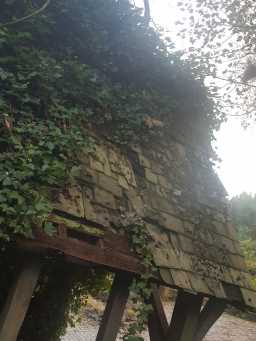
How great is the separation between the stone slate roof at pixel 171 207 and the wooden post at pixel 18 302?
486mm

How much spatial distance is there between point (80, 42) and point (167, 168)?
196 cm

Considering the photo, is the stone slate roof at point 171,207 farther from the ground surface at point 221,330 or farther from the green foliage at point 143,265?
the ground surface at point 221,330

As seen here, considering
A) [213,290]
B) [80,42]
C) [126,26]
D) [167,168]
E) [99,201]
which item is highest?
[126,26]

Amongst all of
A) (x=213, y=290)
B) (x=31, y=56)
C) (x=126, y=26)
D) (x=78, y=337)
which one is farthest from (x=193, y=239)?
(x=78, y=337)

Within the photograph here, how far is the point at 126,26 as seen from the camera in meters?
5.22

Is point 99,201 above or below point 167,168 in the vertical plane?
below

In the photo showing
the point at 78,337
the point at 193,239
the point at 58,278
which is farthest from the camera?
the point at 78,337

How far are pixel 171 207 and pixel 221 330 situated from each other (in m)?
9.81

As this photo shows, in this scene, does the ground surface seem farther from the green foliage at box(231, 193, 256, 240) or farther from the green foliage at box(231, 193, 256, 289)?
the green foliage at box(231, 193, 256, 240)

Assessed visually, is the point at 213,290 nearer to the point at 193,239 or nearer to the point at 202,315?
the point at 193,239

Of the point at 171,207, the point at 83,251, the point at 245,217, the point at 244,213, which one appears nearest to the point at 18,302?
the point at 83,251

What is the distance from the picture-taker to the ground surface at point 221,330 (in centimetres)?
928

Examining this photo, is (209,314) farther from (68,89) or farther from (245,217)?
(245,217)

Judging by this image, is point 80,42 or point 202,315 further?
point 80,42
